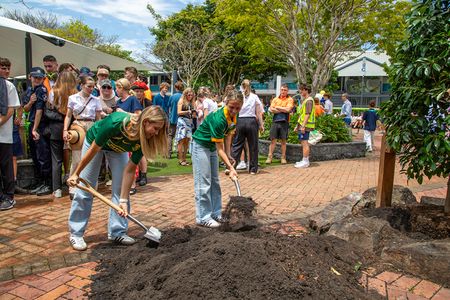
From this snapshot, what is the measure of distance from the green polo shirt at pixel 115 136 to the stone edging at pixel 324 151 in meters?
6.51

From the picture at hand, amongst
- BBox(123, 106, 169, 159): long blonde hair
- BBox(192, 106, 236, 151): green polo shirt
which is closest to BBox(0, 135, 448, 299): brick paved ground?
BBox(192, 106, 236, 151): green polo shirt

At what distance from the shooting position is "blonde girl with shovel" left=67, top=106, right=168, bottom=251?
3340 millimetres

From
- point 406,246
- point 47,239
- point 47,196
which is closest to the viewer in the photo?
point 406,246

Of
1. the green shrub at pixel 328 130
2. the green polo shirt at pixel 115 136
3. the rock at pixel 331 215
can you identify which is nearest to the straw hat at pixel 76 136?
the green polo shirt at pixel 115 136

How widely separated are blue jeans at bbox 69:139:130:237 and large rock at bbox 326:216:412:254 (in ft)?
7.31

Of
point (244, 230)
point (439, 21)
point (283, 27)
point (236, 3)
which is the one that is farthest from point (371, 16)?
point (244, 230)

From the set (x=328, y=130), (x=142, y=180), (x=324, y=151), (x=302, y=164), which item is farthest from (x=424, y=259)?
(x=328, y=130)

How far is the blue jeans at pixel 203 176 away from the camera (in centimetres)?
441

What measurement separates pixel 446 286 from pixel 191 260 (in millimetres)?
2076

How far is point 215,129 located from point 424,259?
7.67 feet

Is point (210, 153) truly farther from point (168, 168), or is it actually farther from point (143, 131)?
point (168, 168)

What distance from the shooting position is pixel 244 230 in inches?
166

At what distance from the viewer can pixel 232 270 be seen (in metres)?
2.75

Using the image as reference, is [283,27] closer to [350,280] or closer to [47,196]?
[47,196]
